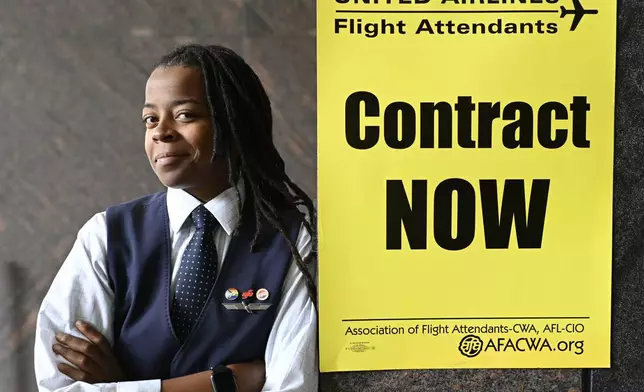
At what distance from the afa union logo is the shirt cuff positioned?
0.38 metres

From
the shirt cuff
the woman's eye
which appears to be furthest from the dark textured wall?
the shirt cuff

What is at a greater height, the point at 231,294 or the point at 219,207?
the point at 219,207

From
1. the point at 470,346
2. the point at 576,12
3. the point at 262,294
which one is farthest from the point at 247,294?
the point at 576,12

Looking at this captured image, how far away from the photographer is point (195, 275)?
78 centimetres

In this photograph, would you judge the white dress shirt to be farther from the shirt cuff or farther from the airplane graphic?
the airplane graphic

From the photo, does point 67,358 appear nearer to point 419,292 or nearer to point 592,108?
point 419,292

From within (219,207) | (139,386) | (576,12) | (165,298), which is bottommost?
(139,386)

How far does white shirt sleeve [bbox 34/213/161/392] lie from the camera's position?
2.56 feet

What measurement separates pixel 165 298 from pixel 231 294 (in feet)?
0.26

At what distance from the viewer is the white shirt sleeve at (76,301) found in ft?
2.56

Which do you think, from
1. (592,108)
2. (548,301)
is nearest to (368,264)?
(548,301)

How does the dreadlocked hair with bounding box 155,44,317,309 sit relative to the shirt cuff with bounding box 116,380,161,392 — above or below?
above

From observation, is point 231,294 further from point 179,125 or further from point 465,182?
point 465,182

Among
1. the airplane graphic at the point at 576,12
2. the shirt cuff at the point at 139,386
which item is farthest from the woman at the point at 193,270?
the airplane graphic at the point at 576,12
